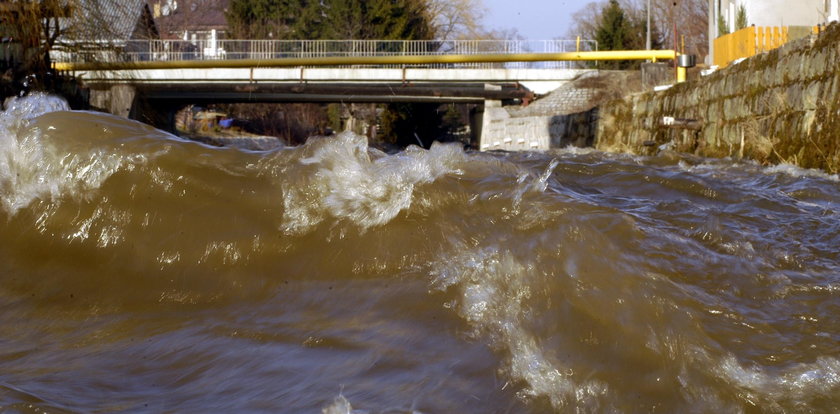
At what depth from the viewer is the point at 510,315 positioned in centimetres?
299

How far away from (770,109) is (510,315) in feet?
29.2

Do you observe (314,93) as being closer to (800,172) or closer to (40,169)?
(800,172)

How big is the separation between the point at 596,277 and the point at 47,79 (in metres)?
13.2

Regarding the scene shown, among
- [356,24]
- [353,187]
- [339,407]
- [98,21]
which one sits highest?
[356,24]

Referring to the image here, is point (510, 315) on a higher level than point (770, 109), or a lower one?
lower

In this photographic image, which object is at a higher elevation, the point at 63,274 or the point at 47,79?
the point at 47,79

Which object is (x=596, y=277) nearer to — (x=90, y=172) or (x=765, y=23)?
(x=90, y=172)

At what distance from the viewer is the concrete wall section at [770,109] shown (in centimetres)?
921

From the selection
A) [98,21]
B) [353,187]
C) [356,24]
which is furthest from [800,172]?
[356,24]

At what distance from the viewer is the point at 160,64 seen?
99.1 ft

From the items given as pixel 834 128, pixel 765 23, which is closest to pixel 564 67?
pixel 765 23

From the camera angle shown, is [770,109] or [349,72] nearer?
[770,109]

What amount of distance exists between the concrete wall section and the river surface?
4.75 metres

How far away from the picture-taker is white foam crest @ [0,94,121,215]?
4098 millimetres
